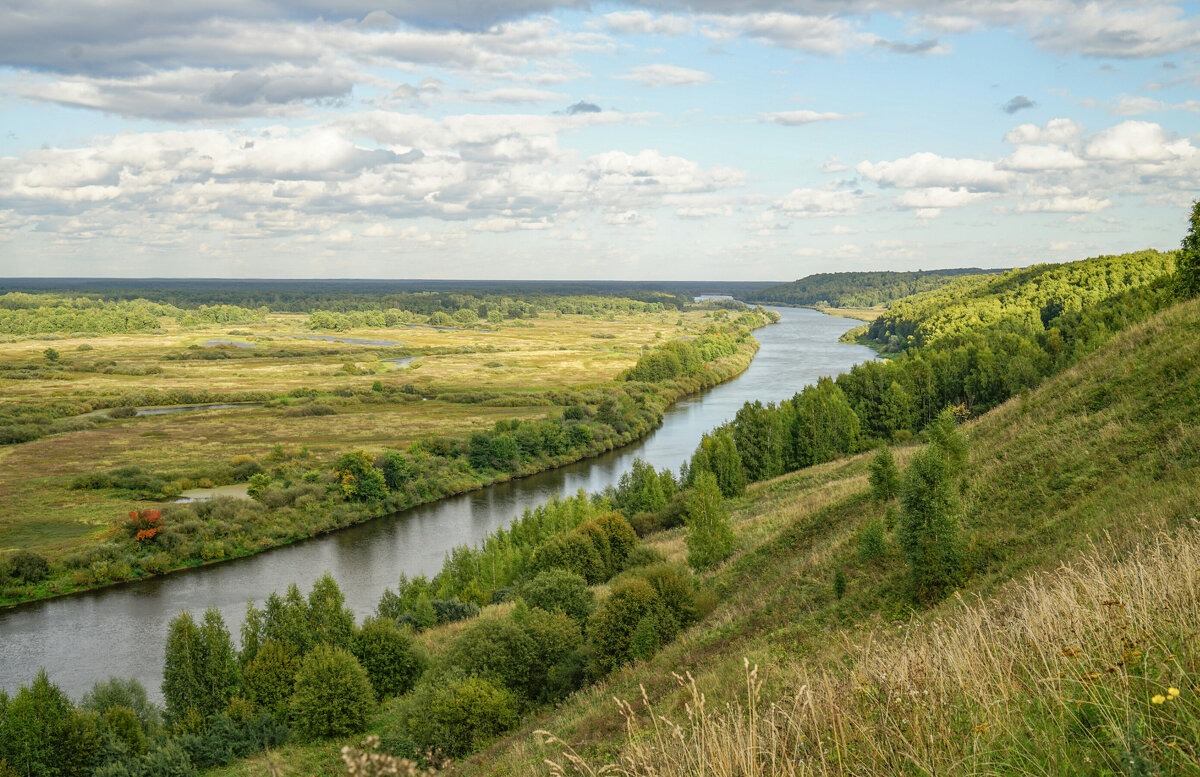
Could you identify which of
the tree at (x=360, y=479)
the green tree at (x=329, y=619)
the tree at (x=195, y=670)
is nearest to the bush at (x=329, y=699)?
the green tree at (x=329, y=619)

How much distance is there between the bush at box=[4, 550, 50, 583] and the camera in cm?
4422

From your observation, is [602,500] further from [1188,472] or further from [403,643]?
[1188,472]

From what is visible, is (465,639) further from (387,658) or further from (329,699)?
(387,658)

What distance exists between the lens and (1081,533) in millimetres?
12984

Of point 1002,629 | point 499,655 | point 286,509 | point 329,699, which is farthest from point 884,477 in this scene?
point 286,509

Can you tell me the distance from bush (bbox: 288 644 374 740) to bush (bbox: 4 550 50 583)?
29.8 m

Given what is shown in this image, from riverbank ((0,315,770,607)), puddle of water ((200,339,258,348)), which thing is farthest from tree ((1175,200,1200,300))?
puddle of water ((200,339,258,348))

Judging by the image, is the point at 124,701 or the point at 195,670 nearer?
the point at 124,701

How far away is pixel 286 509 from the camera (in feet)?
184

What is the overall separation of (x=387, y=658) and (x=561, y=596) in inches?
300

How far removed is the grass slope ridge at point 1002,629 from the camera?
457 cm

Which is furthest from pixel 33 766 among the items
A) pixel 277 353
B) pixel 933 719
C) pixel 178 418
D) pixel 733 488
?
pixel 277 353

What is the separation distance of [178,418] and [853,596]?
308ft

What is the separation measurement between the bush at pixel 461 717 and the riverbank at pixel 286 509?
34.9m
